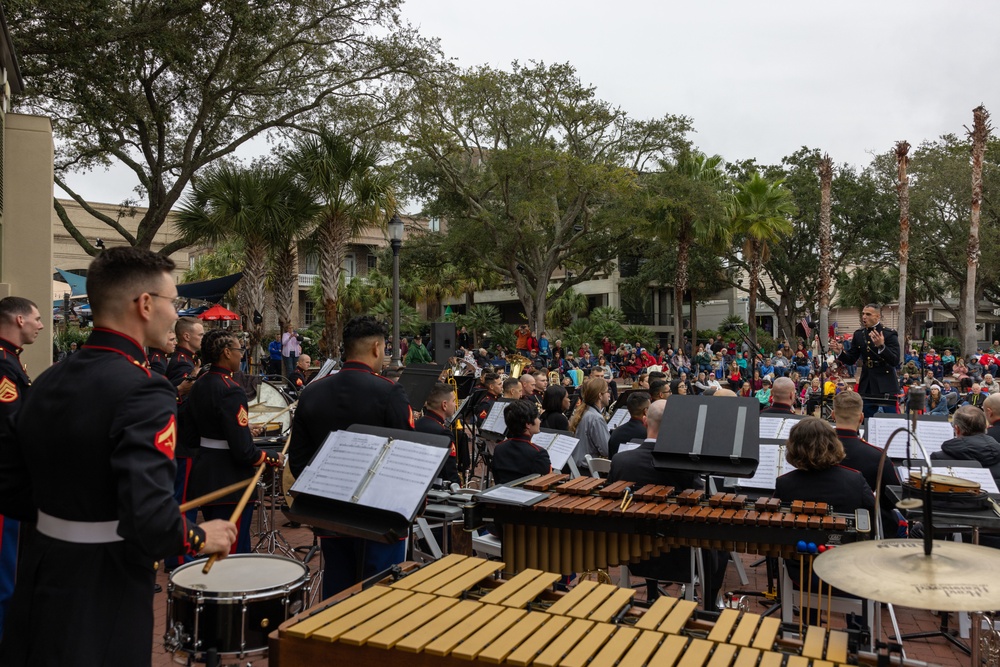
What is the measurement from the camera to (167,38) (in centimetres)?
1605

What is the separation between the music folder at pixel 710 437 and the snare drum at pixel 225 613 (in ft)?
9.79

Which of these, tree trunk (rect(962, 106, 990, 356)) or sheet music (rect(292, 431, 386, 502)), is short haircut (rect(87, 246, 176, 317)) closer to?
sheet music (rect(292, 431, 386, 502))

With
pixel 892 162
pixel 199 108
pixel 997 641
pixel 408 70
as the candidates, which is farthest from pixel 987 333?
pixel 997 641

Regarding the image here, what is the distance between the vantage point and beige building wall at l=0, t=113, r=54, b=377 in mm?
12922

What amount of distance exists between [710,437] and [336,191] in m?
15.9

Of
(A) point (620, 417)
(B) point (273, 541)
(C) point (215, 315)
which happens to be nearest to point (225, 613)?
(B) point (273, 541)

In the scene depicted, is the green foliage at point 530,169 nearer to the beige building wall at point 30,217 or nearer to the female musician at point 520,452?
the beige building wall at point 30,217

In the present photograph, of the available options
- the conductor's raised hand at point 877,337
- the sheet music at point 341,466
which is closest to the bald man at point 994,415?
the conductor's raised hand at point 877,337

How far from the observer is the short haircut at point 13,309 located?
5613 millimetres

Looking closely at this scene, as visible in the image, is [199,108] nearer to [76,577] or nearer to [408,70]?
[408,70]

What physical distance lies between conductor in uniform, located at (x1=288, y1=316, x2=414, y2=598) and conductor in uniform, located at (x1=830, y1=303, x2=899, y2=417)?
7.57 m

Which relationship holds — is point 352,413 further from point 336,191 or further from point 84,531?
point 336,191

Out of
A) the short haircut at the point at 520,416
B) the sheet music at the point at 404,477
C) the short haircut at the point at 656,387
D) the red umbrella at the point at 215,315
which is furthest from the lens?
the red umbrella at the point at 215,315

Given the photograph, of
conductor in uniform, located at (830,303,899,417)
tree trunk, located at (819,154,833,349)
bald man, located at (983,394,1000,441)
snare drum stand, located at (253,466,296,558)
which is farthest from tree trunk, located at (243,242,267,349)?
tree trunk, located at (819,154,833,349)
